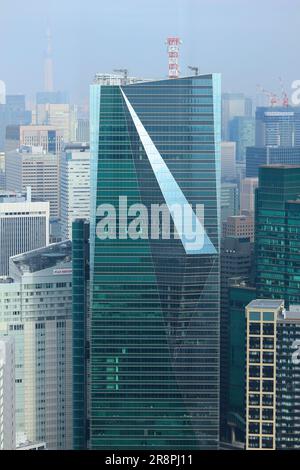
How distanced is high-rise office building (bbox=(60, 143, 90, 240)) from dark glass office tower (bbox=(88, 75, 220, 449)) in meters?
0.49

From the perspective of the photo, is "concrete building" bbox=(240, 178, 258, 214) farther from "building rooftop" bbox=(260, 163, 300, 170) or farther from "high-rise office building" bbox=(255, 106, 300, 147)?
"high-rise office building" bbox=(255, 106, 300, 147)

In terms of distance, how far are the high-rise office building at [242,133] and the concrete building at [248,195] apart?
19cm

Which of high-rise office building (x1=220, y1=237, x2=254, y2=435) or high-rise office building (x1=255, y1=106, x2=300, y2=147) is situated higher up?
high-rise office building (x1=255, y1=106, x2=300, y2=147)

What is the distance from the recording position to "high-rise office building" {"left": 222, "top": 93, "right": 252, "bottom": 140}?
598 centimetres

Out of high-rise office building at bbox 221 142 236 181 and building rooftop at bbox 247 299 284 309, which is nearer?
building rooftop at bbox 247 299 284 309

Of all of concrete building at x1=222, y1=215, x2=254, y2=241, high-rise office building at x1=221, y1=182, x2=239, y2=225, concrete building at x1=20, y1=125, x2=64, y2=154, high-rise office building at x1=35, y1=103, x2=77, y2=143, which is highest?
concrete building at x1=20, y1=125, x2=64, y2=154

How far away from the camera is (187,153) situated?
23.6 feet

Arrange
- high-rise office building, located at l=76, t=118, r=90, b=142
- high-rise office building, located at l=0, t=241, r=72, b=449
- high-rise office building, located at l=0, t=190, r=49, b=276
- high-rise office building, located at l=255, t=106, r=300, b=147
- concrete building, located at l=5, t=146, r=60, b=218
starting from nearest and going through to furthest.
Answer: high-rise office building, located at l=0, t=241, r=72, b=449 < high-rise office building, located at l=255, t=106, r=300, b=147 < high-rise office building, located at l=76, t=118, r=90, b=142 < high-rise office building, located at l=0, t=190, r=49, b=276 < concrete building, located at l=5, t=146, r=60, b=218

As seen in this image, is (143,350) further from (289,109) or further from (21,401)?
(289,109)

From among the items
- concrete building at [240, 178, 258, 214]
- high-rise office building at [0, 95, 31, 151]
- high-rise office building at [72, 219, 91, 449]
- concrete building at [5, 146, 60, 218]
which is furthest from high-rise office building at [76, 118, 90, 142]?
concrete building at [5, 146, 60, 218]

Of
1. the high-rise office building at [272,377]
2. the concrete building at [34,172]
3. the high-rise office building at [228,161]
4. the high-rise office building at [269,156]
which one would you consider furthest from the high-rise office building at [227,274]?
the concrete building at [34,172]

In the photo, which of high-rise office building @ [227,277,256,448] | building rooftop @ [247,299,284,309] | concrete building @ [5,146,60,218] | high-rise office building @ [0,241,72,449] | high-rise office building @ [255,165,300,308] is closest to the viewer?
high-rise office building @ [227,277,256,448]
